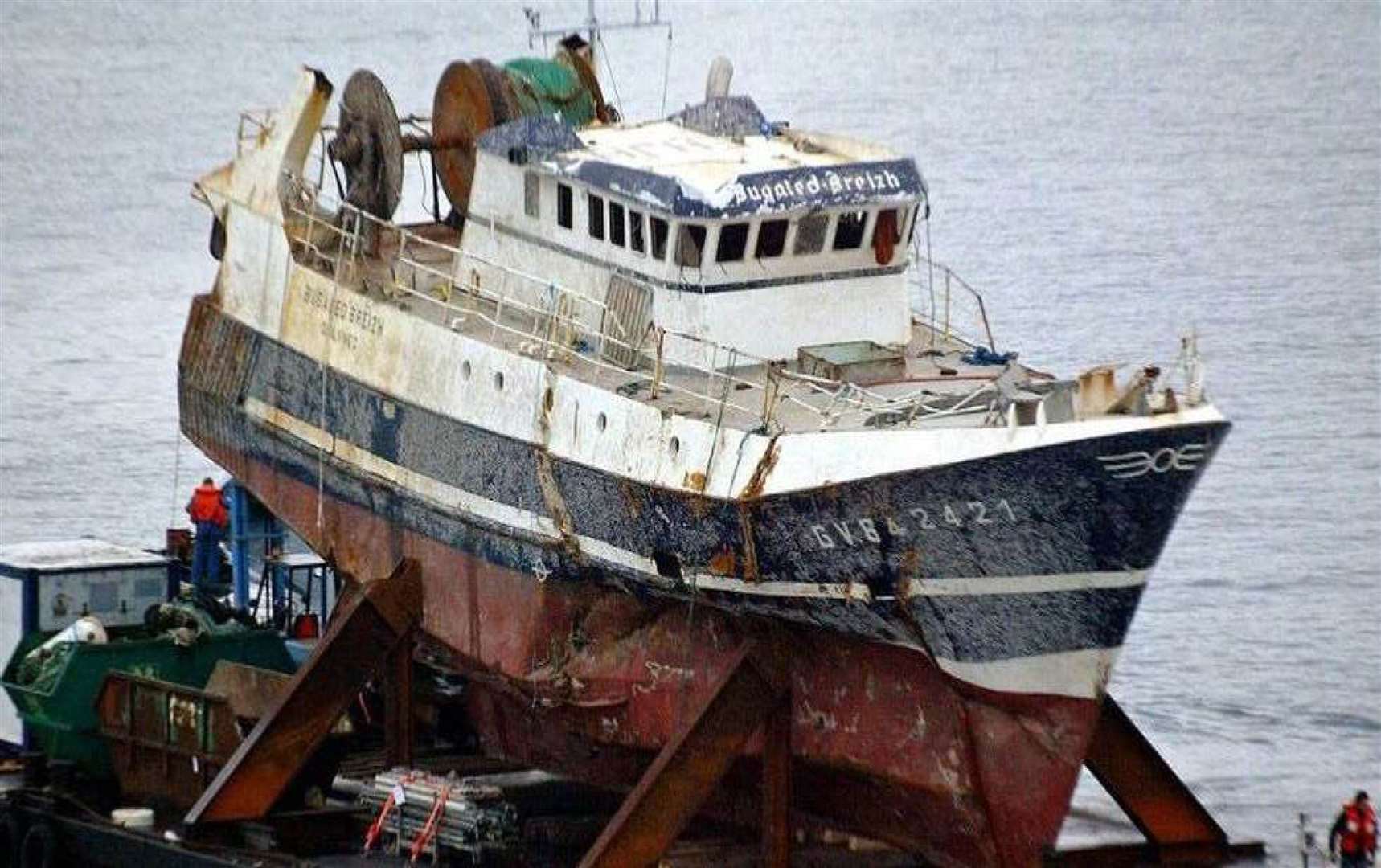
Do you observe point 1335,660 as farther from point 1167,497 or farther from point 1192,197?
point 1192,197

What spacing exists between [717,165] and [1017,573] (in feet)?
23.0

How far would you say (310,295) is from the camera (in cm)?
4506

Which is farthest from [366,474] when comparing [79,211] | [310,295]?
[79,211]

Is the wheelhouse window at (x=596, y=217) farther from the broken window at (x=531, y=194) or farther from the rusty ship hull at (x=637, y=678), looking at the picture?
the rusty ship hull at (x=637, y=678)

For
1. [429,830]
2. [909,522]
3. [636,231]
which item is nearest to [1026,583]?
[909,522]

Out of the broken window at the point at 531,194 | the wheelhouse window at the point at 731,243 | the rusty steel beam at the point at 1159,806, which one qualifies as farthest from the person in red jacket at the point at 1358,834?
the broken window at the point at 531,194

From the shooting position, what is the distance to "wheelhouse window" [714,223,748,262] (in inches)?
1625

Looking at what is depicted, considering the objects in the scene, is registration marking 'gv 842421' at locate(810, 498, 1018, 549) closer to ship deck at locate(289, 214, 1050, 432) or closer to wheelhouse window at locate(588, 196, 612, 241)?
ship deck at locate(289, 214, 1050, 432)

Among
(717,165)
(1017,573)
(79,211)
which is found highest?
(717,165)

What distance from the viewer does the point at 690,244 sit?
136 feet

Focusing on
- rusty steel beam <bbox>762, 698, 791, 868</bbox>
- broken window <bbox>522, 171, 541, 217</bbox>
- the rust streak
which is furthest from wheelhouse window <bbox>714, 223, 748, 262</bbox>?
rusty steel beam <bbox>762, 698, 791, 868</bbox>

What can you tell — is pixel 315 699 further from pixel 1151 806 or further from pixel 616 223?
pixel 1151 806

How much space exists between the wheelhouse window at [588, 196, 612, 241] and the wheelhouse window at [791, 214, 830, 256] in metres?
2.16

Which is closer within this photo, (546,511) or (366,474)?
(546,511)
